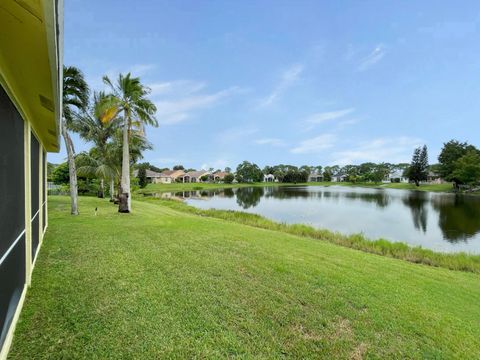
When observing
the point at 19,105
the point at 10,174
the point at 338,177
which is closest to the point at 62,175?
→ the point at 19,105

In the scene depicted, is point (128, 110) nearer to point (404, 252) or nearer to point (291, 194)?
point (404, 252)

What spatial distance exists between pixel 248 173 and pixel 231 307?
73540mm

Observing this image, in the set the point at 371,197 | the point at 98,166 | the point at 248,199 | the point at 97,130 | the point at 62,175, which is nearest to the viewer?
the point at 97,130

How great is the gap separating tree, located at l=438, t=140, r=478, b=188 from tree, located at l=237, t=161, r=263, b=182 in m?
44.1

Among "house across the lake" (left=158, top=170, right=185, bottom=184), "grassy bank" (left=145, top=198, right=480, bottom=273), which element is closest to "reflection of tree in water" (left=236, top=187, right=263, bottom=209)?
"grassy bank" (left=145, top=198, right=480, bottom=273)

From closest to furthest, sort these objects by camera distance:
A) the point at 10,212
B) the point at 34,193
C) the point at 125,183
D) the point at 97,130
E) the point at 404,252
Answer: the point at 10,212 → the point at 34,193 → the point at 404,252 → the point at 125,183 → the point at 97,130

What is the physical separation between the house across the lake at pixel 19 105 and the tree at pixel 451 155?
211ft

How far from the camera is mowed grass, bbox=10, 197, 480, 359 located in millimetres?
2570

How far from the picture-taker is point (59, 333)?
2.60 meters

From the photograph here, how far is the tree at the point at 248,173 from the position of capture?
76.7 metres

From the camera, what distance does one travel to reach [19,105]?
312cm

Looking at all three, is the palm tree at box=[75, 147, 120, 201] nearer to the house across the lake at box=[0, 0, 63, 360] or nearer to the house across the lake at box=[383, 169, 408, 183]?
the house across the lake at box=[0, 0, 63, 360]

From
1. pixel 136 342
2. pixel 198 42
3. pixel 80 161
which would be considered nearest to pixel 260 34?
pixel 198 42

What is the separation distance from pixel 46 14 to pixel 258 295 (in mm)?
3682
